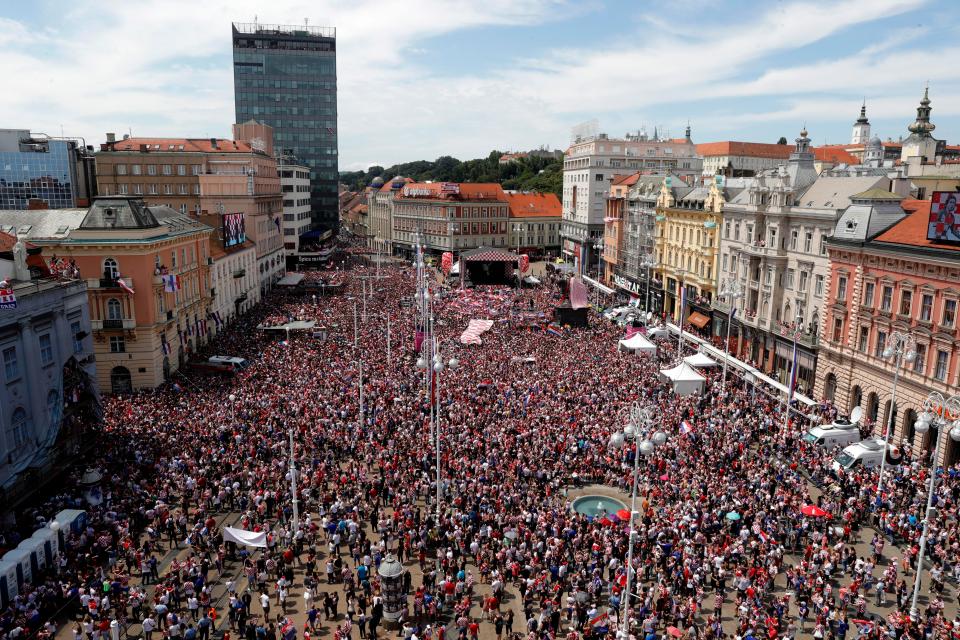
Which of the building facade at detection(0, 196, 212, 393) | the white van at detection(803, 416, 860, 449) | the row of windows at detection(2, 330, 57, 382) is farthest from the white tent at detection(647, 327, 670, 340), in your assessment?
the row of windows at detection(2, 330, 57, 382)

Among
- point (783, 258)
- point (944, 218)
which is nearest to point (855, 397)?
point (944, 218)

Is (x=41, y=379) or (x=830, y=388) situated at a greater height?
(x=41, y=379)

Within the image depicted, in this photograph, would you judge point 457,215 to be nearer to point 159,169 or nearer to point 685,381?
point 159,169

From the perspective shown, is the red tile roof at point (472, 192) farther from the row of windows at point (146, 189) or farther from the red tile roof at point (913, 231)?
the red tile roof at point (913, 231)

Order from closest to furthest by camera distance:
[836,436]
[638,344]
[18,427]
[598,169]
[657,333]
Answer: [18,427] → [836,436] → [638,344] → [657,333] → [598,169]

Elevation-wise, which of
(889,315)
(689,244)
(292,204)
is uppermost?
(292,204)

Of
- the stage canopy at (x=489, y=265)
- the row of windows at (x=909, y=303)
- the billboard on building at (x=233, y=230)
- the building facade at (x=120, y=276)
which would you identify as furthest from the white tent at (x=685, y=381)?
the stage canopy at (x=489, y=265)

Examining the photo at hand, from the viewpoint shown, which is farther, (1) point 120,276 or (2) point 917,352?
(1) point 120,276
